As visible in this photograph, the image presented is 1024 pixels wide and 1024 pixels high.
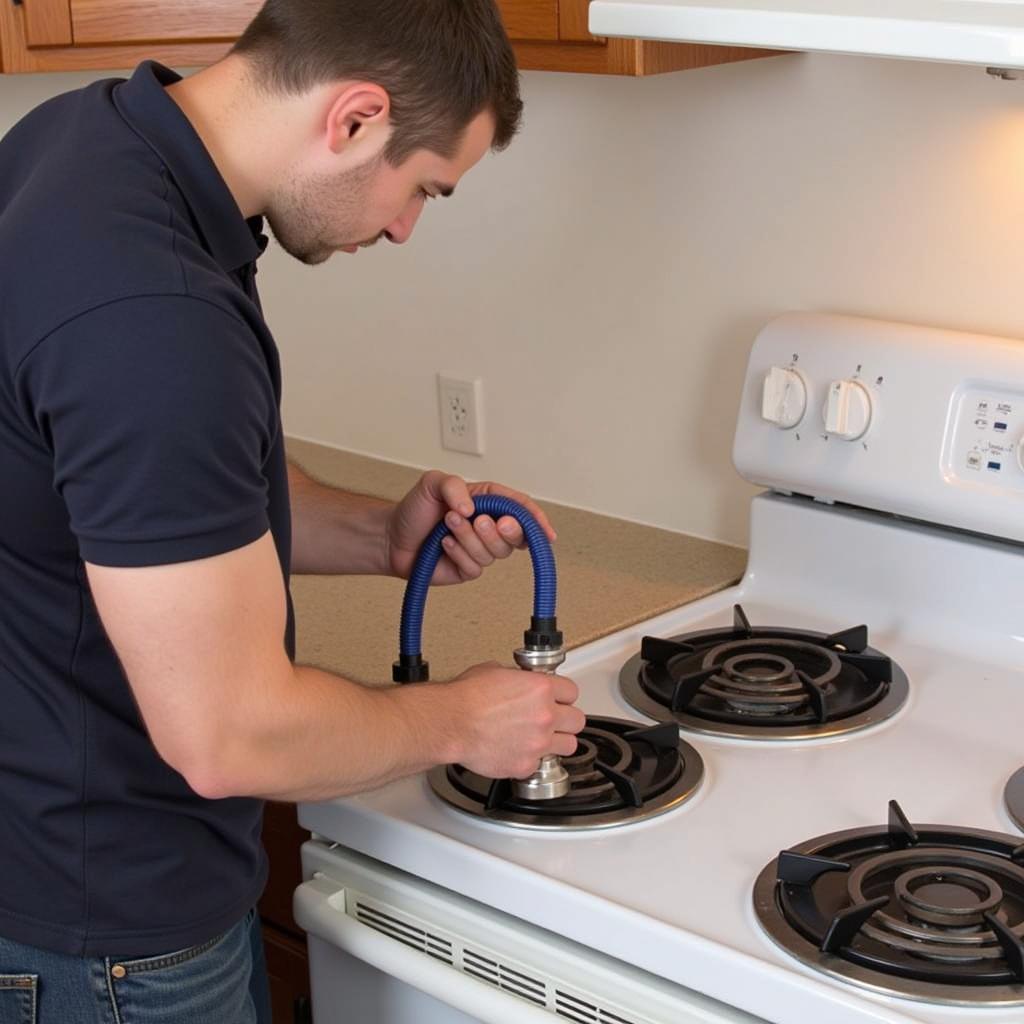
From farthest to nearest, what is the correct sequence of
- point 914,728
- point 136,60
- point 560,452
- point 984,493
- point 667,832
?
point 560,452
point 136,60
point 984,493
point 914,728
point 667,832

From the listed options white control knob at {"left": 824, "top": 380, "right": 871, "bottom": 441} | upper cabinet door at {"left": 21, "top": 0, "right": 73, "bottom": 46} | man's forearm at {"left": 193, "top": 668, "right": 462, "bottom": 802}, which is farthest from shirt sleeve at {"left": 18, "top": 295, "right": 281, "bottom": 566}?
upper cabinet door at {"left": 21, "top": 0, "right": 73, "bottom": 46}

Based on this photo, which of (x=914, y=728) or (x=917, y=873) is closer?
(x=917, y=873)

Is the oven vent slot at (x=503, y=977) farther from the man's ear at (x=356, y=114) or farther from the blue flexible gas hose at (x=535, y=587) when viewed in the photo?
the man's ear at (x=356, y=114)

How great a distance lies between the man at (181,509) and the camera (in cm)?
88

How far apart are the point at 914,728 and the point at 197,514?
0.71 meters

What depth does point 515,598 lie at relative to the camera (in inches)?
66.1

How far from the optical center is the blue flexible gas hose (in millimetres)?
1234

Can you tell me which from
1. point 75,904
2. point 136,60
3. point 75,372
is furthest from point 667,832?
point 136,60

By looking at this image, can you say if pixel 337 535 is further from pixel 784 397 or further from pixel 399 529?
pixel 784 397

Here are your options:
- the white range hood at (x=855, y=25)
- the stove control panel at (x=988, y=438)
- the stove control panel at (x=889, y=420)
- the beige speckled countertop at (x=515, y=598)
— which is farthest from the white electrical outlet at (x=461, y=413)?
the white range hood at (x=855, y=25)

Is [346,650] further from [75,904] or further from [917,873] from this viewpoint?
[917,873]

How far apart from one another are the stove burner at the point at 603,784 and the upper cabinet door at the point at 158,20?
2.81ft

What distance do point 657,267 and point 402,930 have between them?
860 millimetres

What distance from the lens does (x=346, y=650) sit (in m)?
1.54
